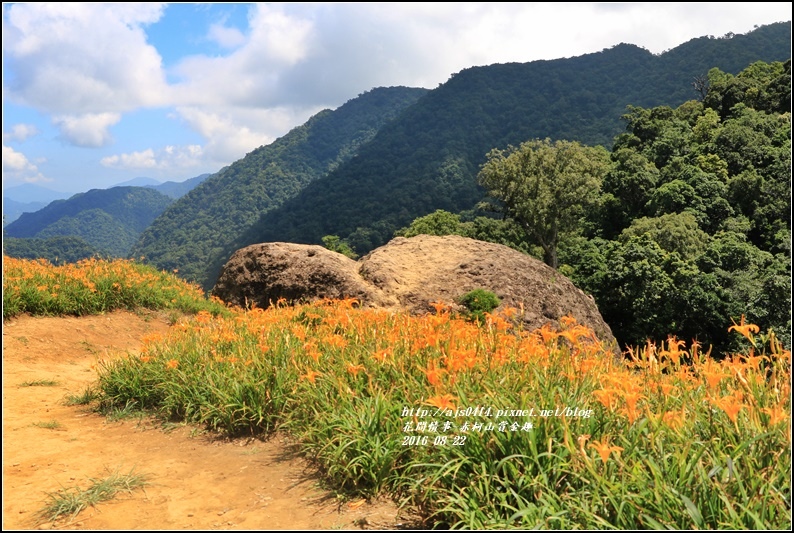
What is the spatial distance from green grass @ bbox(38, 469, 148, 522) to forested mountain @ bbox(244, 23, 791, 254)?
53.9 metres

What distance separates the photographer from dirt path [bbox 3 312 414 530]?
3146mm

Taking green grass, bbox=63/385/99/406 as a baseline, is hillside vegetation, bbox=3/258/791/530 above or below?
above

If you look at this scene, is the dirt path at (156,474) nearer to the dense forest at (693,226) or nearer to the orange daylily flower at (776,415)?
the orange daylily flower at (776,415)

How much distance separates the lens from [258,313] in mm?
6980

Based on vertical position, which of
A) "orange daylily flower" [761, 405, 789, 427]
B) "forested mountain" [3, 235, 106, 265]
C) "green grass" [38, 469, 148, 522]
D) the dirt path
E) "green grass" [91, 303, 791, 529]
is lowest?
the dirt path

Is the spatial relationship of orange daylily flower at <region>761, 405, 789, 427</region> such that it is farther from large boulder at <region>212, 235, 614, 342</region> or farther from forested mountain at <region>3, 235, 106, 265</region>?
forested mountain at <region>3, 235, 106, 265</region>

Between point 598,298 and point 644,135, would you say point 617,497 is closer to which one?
point 598,298

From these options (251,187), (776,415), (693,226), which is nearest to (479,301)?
(776,415)

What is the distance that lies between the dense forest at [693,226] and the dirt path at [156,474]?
21.7 metres

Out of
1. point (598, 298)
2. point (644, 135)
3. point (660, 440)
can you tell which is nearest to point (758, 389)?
point (660, 440)

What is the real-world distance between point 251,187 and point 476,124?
50.2 meters

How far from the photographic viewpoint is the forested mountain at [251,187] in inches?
3666

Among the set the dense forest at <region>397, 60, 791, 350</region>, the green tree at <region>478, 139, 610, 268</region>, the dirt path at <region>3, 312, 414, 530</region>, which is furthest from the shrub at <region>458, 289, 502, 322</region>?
the green tree at <region>478, 139, 610, 268</region>

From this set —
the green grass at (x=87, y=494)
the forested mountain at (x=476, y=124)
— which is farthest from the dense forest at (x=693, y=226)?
the forested mountain at (x=476, y=124)
